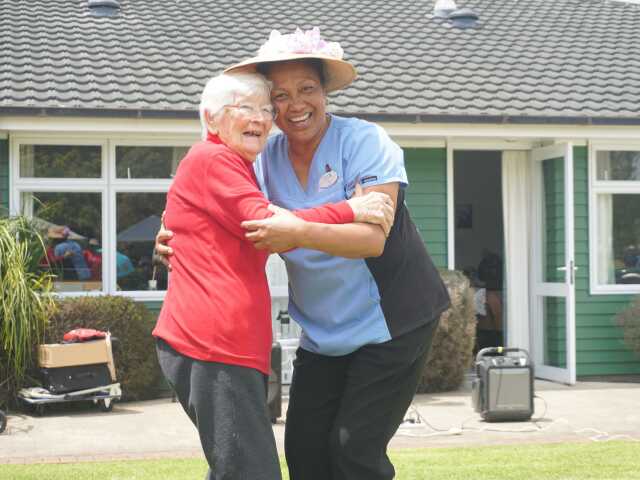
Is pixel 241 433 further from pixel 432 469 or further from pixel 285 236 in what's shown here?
pixel 432 469

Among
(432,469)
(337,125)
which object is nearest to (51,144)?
(432,469)

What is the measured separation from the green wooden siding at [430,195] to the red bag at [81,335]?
3.76 meters

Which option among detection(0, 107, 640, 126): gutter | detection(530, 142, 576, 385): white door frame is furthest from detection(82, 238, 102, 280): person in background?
detection(530, 142, 576, 385): white door frame

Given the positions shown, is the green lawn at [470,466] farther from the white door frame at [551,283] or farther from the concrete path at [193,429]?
the white door frame at [551,283]

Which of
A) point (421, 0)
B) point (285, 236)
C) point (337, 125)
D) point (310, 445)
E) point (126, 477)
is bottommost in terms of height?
point (126, 477)

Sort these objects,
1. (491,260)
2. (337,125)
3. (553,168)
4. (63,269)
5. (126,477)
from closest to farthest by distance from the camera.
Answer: (337,125)
(126,477)
(63,269)
(553,168)
(491,260)

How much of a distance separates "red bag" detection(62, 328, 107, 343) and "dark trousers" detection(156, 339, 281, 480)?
6.44 metres

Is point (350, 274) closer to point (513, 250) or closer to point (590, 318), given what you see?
point (590, 318)

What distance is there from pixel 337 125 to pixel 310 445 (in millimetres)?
1088

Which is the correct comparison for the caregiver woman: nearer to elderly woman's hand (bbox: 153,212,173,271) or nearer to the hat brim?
the hat brim

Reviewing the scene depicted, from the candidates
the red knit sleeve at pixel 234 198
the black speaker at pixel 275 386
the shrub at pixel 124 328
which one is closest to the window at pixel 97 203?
the shrub at pixel 124 328

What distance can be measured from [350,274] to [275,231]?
0.47 metres

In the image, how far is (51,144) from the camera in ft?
35.7

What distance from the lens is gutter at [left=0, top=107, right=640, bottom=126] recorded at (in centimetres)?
1042
